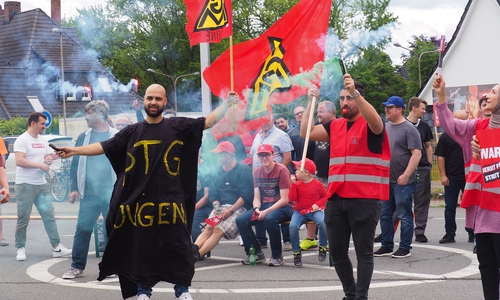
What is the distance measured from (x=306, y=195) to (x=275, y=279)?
1.49 metres

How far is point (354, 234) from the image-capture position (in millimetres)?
6109

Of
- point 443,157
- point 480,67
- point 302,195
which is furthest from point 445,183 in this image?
point 480,67

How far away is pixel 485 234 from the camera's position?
5723mm

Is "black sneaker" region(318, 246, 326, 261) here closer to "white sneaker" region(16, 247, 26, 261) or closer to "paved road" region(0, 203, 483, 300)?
"paved road" region(0, 203, 483, 300)

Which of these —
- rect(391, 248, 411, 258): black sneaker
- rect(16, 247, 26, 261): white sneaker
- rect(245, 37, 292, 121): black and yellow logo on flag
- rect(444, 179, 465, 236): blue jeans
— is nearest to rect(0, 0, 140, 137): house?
rect(16, 247, 26, 261): white sneaker

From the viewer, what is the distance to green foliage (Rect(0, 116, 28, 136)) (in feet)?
45.4

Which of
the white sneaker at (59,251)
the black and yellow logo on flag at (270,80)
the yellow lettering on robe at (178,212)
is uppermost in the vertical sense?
the black and yellow logo on flag at (270,80)

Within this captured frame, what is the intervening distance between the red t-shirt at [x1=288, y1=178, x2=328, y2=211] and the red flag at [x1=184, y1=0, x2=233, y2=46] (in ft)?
7.02

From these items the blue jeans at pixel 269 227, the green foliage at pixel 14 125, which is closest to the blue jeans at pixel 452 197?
the blue jeans at pixel 269 227

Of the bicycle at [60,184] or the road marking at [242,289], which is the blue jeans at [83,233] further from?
the bicycle at [60,184]

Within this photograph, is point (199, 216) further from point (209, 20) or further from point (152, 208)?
point (152, 208)

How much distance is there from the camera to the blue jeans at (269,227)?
895 cm

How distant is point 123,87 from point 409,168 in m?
5.41

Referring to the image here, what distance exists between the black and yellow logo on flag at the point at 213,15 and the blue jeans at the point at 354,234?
4.13 metres
